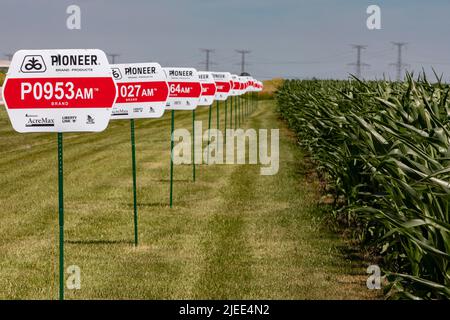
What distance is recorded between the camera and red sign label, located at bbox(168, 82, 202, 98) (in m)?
14.7

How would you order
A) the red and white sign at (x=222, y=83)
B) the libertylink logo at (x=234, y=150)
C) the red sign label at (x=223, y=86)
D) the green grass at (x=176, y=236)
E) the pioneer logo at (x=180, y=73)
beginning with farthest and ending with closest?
the red sign label at (x=223, y=86) → the red and white sign at (x=222, y=83) → the libertylink logo at (x=234, y=150) → the pioneer logo at (x=180, y=73) → the green grass at (x=176, y=236)

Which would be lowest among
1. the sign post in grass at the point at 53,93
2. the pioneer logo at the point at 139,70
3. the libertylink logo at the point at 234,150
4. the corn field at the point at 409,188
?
the libertylink logo at the point at 234,150

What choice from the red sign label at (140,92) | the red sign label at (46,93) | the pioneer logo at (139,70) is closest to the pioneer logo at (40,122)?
the red sign label at (46,93)

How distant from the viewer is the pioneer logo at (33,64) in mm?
7137

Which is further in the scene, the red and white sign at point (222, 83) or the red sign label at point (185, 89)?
the red and white sign at point (222, 83)

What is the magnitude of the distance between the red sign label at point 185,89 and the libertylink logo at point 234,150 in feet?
14.8

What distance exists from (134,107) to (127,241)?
1.89 m

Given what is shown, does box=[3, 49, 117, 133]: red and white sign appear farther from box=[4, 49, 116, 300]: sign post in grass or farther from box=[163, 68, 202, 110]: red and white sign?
box=[163, 68, 202, 110]: red and white sign

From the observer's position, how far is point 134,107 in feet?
35.9

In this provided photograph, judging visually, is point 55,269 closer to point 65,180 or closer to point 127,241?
point 127,241

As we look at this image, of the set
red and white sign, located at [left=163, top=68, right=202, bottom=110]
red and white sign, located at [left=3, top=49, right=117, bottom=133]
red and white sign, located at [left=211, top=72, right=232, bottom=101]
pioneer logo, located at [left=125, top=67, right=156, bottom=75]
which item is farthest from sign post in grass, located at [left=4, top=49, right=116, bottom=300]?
red and white sign, located at [left=211, top=72, right=232, bottom=101]

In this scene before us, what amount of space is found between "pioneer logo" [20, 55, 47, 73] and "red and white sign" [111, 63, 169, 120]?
363cm

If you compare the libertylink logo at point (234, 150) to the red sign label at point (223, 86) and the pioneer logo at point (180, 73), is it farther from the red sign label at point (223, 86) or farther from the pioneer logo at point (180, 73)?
the pioneer logo at point (180, 73)
